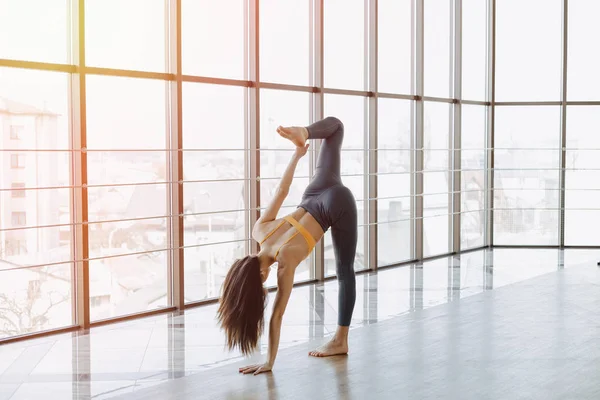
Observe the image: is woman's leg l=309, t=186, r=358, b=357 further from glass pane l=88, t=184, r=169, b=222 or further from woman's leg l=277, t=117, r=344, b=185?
glass pane l=88, t=184, r=169, b=222

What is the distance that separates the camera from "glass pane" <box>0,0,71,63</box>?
459 cm

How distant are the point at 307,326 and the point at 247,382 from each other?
4.09ft

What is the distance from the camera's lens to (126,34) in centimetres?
520

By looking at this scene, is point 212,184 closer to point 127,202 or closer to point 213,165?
point 213,165

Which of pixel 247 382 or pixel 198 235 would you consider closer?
pixel 247 382

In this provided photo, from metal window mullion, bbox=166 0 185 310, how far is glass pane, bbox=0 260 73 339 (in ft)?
2.60

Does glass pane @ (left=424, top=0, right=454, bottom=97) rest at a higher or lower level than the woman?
higher

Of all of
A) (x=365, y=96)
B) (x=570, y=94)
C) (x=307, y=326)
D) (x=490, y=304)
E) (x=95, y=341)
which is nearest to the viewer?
(x=95, y=341)

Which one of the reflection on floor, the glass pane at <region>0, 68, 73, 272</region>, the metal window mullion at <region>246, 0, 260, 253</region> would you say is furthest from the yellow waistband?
the metal window mullion at <region>246, 0, 260, 253</region>

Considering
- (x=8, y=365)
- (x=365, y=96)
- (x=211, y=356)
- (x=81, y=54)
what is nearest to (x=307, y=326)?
→ (x=211, y=356)

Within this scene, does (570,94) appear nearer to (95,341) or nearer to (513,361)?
(513,361)

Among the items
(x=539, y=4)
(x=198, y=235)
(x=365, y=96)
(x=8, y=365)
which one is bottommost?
(x=8, y=365)

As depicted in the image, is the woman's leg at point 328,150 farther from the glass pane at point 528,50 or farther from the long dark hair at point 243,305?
the glass pane at point 528,50

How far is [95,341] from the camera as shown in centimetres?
457
